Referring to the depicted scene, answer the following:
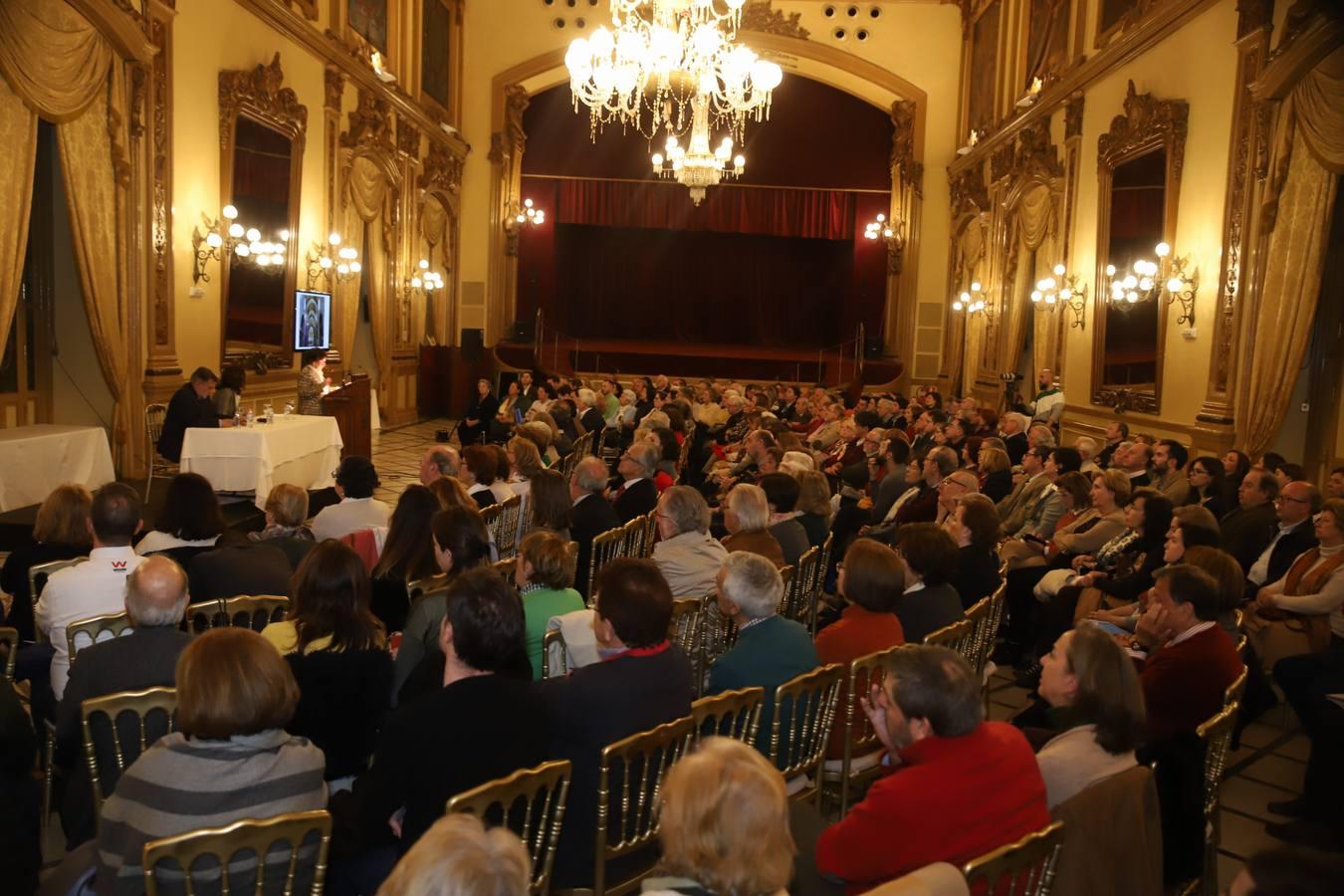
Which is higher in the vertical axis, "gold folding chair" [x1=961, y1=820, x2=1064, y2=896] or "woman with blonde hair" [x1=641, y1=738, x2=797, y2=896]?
"woman with blonde hair" [x1=641, y1=738, x2=797, y2=896]

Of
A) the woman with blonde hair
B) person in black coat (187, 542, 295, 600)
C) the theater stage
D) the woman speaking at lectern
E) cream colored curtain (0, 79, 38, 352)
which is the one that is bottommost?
person in black coat (187, 542, 295, 600)

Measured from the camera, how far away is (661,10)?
10.7 meters

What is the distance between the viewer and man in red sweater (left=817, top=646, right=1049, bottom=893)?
2.31 m

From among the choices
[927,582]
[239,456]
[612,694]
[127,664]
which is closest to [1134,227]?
[927,582]

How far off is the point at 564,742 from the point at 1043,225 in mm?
12923

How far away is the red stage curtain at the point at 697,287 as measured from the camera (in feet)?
80.3

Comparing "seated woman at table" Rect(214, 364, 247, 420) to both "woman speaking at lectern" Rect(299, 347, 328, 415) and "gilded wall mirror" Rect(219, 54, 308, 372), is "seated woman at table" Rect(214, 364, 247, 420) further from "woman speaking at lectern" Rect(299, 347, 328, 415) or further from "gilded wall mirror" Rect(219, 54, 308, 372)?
"gilded wall mirror" Rect(219, 54, 308, 372)

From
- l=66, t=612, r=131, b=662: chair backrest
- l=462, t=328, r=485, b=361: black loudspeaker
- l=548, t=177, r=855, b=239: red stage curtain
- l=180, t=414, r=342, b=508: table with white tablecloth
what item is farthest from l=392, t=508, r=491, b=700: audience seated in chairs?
l=548, t=177, r=855, b=239: red stage curtain

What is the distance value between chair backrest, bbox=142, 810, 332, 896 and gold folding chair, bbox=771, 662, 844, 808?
1298mm

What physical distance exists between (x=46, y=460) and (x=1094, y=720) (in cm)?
782

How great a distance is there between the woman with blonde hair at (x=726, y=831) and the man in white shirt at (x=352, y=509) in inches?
144

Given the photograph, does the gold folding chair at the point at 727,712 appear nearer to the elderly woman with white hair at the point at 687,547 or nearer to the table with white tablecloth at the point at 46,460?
the elderly woman with white hair at the point at 687,547

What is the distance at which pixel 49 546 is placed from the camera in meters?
4.46

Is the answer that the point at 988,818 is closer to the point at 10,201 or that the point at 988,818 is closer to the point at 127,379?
the point at 10,201
